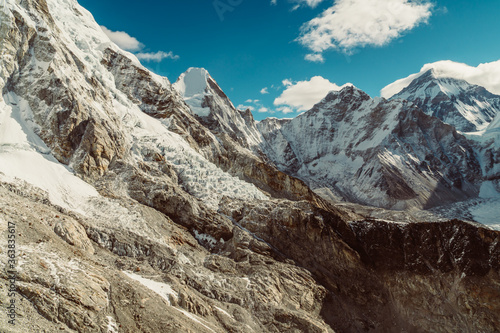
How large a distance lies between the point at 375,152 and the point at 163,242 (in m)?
129

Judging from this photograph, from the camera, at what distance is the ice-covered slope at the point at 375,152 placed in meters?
129

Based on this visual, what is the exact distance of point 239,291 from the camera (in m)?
27.6

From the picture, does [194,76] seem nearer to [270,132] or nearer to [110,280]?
[270,132]

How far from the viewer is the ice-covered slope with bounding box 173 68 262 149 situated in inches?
4257

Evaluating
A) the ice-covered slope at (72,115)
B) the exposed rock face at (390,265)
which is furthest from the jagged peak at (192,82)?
the exposed rock face at (390,265)

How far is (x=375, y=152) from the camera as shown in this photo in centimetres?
14200

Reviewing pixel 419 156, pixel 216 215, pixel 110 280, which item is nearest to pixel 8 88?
pixel 216 215

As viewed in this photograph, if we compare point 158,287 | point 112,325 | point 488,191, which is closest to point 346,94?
point 488,191

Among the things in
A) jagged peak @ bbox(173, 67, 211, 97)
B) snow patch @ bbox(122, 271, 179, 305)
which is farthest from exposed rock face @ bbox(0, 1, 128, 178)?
jagged peak @ bbox(173, 67, 211, 97)

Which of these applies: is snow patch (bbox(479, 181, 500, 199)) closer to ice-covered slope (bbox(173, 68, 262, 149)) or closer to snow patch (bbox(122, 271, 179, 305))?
ice-covered slope (bbox(173, 68, 262, 149))

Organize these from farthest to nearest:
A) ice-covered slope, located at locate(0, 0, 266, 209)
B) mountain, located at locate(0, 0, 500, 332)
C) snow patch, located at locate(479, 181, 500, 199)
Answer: snow patch, located at locate(479, 181, 500, 199) → ice-covered slope, located at locate(0, 0, 266, 209) → mountain, located at locate(0, 0, 500, 332)

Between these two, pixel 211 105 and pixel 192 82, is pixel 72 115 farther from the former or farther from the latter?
pixel 192 82

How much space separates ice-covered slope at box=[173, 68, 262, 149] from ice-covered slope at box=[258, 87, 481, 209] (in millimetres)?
26180

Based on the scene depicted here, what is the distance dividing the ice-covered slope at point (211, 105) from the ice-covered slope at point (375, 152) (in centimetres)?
2618
